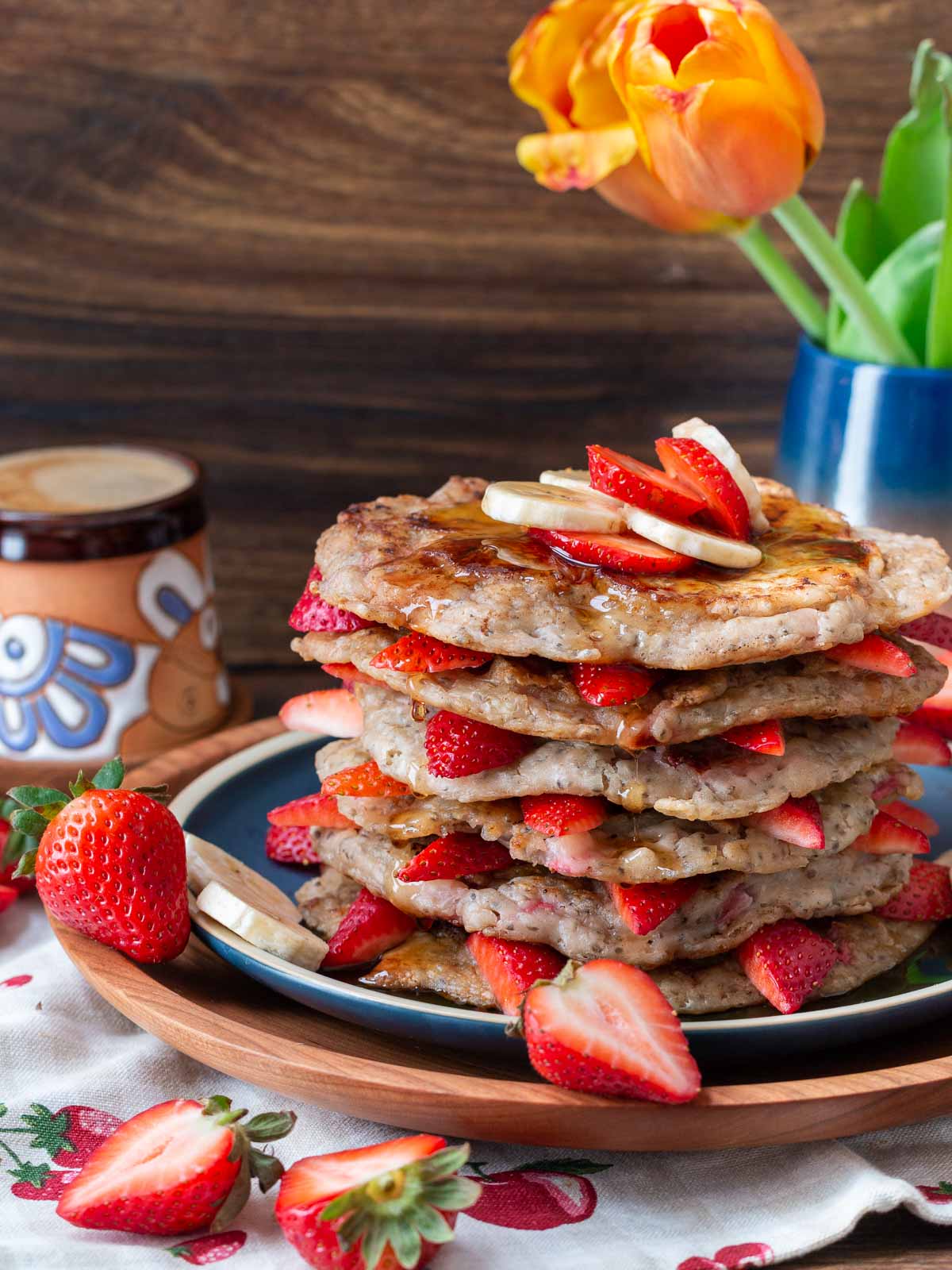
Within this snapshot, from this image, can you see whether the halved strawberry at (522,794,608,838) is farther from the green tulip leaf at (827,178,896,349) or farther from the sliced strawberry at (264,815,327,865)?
the green tulip leaf at (827,178,896,349)

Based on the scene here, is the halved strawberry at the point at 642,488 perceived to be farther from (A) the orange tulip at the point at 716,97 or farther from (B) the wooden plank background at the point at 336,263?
(B) the wooden plank background at the point at 336,263

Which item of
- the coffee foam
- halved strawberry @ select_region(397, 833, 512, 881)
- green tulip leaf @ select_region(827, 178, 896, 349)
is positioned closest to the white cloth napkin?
halved strawberry @ select_region(397, 833, 512, 881)

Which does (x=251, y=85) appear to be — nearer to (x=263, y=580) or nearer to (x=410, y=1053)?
(x=263, y=580)

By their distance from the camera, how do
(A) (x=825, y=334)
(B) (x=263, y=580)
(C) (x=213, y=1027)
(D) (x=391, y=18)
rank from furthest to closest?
1. (B) (x=263, y=580)
2. (D) (x=391, y=18)
3. (A) (x=825, y=334)
4. (C) (x=213, y=1027)

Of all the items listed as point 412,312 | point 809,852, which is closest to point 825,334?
point 412,312

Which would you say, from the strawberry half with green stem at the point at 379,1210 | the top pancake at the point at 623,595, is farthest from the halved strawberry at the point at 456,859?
the strawberry half with green stem at the point at 379,1210

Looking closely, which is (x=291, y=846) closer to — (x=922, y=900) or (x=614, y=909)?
(x=614, y=909)

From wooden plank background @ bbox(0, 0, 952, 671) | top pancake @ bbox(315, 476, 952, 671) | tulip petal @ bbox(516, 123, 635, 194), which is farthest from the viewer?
wooden plank background @ bbox(0, 0, 952, 671)
